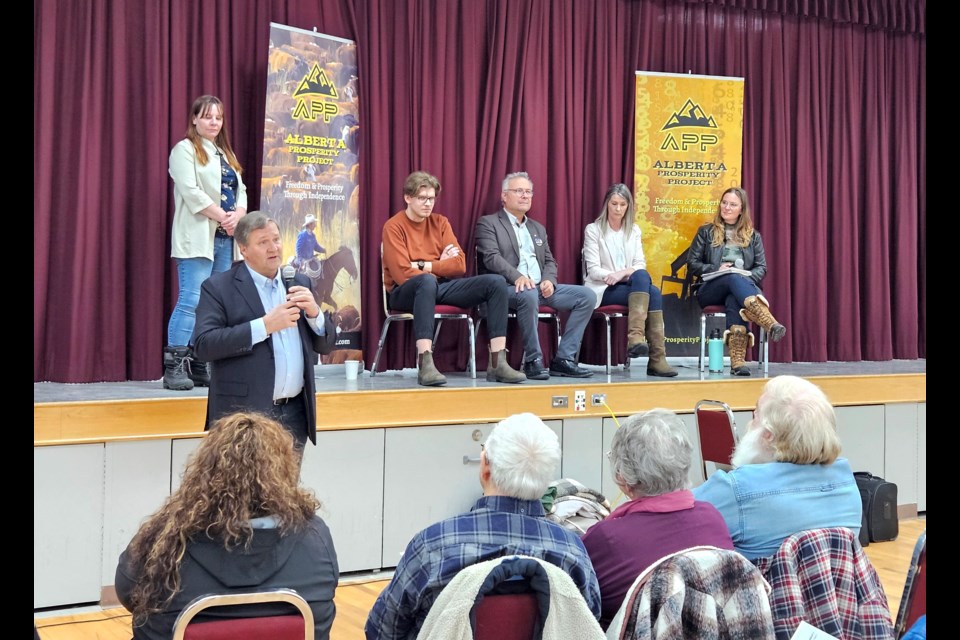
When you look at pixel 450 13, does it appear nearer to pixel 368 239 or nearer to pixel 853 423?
pixel 368 239

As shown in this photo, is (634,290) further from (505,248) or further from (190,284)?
(190,284)

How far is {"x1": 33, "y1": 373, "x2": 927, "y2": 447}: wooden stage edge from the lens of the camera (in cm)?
380

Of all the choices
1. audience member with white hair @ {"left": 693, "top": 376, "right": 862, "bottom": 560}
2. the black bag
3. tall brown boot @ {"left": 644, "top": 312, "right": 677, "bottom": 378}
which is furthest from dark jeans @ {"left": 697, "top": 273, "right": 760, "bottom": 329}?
audience member with white hair @ {"left": 693, "top": 376, "right": 862, "bottom": 560}

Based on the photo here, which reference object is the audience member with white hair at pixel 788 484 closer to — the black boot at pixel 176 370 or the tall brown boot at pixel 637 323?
the black boot at pixel 176 370

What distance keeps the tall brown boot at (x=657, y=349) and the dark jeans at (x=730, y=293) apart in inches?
22.4

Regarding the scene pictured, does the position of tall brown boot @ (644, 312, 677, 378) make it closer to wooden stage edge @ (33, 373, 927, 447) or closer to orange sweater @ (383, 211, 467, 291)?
wooden stage edge @ (33, 373, 927, 447)

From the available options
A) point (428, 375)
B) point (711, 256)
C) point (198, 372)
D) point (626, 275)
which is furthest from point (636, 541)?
point (711, 256)

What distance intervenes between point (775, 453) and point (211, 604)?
1519 millimetres

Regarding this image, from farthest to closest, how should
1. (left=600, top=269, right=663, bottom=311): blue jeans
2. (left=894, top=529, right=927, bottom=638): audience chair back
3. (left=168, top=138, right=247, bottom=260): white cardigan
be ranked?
(left=600, top=269, right=663, bottom=311): blue jeans, (left=168, top=138, right=247, bottom=260): white cardigan, (left=894, top=529, right=927, bottom=638): audience chair back

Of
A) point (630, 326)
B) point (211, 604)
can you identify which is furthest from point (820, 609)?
point (630, 326)

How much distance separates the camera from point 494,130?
6.03 meters

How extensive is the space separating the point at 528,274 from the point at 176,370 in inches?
87.0

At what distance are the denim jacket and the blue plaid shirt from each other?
563mm
